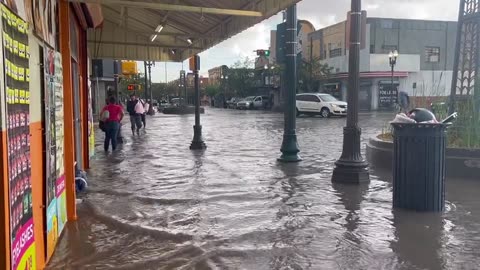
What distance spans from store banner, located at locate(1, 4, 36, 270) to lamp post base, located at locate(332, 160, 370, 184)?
5870mm

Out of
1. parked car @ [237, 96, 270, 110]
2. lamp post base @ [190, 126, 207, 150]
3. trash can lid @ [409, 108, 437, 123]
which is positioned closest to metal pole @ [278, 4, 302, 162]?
lamp post base @ [190, 126, 207, 150]

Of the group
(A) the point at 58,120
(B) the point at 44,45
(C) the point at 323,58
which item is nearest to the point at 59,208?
(A) the point at 58,120

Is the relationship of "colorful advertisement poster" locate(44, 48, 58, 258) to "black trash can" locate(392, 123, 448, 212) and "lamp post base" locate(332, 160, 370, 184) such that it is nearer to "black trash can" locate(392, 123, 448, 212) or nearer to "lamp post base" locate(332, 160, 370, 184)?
"black trash can" locate(392, 123, 448, 212)

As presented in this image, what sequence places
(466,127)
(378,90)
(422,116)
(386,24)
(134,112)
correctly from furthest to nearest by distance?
(386,24) < (378,90) < (134,112) < (466,127) < (422,116)

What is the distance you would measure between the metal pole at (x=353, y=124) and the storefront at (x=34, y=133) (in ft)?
15.1

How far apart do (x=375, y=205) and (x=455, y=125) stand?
4.08m

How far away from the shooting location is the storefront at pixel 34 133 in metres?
3.06

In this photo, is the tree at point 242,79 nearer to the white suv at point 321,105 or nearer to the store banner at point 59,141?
the white suv at point 321,105

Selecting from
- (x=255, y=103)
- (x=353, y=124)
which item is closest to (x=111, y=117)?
(x=353, y=124)

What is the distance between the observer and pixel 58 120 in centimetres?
Answer: 523

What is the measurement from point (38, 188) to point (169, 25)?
334 inches

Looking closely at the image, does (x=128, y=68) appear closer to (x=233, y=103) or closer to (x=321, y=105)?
(x=321, y=105)

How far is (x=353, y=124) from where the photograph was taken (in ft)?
28.7

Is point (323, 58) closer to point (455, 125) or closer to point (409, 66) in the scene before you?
point (409, 66)
